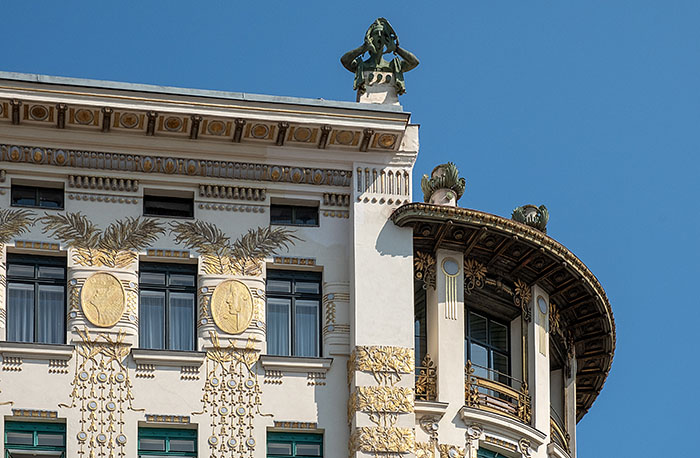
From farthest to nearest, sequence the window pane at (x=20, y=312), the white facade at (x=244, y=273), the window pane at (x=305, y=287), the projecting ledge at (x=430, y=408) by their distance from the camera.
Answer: the window pane at (x=305, y=287)
the projecting ledge at (x=430, y=408)
the window pane at (x=20, y=312)
the white facade at (x=244, y=273)

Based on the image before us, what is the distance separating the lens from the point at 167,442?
43906 millimetres

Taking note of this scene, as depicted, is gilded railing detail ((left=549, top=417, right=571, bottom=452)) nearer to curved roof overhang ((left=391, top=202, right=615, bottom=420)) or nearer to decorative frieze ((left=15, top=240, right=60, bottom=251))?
curved roof overhang ((left=391, top=202, right=615, bottom=420))

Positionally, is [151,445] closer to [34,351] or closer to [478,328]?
[34,351]

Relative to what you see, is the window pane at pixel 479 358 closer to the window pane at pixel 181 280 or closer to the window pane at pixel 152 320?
the window pane at pixel 181 280

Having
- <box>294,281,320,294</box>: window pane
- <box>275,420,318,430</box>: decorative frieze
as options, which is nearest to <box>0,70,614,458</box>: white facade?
<box>275,420,318,430</box>: decorative frieze

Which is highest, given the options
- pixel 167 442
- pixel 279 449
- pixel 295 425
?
pixel 295 425

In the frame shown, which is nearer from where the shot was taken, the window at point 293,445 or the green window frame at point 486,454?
the window at point 293,445

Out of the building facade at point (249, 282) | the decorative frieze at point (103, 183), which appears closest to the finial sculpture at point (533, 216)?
the building facade at point (249, 282)

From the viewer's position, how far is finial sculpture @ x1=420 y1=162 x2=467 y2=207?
47.1 meters

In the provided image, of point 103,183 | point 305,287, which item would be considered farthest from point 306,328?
point 103,183

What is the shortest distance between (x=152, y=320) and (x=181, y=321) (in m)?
0.62

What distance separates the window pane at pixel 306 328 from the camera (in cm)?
4541

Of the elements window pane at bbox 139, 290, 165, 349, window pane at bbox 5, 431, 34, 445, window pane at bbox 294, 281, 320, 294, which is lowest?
window pane at bbox 5, 431, 34, 445

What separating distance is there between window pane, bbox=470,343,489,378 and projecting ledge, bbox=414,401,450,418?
7.40 feet
